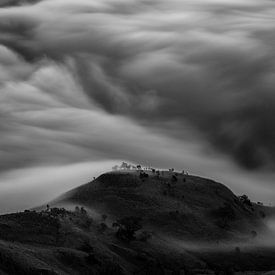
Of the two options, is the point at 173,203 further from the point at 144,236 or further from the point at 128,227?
the point at 128,227

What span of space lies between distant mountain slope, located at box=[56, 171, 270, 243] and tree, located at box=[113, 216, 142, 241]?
107cm

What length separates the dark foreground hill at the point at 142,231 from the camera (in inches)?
1195

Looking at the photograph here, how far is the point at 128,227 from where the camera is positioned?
123 feet

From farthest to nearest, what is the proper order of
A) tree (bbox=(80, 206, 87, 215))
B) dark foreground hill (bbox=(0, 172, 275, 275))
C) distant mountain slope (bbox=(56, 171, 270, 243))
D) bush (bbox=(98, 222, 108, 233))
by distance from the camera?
distant mountain slope (bbox=(56, 171, 270, 243))
tree (bbox=(80, 206, 87, 215))
bush (bbox=(98, 222, 108, 233))
dark foreground hill (bbox=(0, 172, 275, 275))

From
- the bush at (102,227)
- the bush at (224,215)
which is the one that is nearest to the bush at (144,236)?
the bush at (102,227)

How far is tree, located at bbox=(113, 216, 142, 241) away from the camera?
119 ft

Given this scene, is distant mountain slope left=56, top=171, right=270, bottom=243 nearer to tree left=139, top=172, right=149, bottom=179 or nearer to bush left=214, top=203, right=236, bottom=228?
bush left=214, top=203, right=236, bottom=228

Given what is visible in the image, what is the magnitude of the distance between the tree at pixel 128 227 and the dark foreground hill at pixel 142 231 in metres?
0.06

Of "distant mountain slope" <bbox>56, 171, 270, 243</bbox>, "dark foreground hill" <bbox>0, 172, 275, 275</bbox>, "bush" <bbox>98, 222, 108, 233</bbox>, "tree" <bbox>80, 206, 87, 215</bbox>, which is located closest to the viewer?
"dark foreground hill" <bbox>0, 172, 275, 275</bbox>

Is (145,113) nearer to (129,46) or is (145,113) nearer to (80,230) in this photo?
(129,46)

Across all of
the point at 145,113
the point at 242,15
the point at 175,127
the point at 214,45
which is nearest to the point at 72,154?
the point at 175,127

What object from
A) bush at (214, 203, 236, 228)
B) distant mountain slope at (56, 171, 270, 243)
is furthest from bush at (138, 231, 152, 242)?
bush at (214, 203, 236, 228)

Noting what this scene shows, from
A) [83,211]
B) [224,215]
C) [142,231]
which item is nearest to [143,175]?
[224,215]

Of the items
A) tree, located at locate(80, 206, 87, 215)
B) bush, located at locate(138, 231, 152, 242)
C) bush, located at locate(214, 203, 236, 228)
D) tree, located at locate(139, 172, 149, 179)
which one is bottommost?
bush, located at locate(138, 231, 152, 242)
